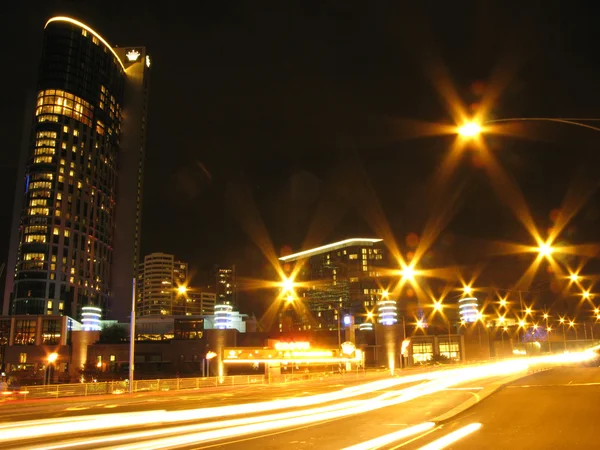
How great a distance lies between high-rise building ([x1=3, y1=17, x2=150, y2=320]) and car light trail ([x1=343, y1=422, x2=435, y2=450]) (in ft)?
443

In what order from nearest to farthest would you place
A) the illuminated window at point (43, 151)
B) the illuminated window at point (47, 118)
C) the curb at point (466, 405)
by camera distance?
1. the curb at point (466, 405)
2. the illuminated window at point (43, 151)
3. the illuminated window at point (47, 118)

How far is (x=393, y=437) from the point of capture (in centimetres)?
1459

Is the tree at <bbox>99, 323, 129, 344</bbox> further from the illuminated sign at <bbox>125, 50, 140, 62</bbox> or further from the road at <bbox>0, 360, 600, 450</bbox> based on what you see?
the road at <bbox>0, 360, 600, 450</bbox>

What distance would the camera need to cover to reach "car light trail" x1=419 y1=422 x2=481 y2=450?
13141mm

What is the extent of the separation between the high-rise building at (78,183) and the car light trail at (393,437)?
135 m

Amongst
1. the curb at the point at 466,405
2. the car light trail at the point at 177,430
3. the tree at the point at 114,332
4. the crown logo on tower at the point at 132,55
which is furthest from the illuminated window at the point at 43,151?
the car light trail at the point at 177,430

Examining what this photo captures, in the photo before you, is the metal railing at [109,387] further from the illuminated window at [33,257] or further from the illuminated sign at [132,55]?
the illuminated sign at [132,55]

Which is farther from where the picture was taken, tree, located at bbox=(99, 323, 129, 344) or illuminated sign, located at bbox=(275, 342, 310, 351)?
tree, located at bbox=(99, 323, 129, 344)

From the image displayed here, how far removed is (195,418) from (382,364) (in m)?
87.5

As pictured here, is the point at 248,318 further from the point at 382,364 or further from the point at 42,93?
the point at 42,93

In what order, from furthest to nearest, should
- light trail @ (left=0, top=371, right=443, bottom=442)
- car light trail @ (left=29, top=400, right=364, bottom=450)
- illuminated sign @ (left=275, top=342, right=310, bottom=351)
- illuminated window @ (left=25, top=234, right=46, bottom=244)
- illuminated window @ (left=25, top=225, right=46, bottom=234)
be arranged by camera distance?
1. illuminated window @ (left=25, top=225, right=46, bottom=234)
2. illuminated window @ (left=25, top=234, right=46, bottom=244)
3. illuminated sign @ (left=275, top=342, right=310, bottom=351)
4. light trail @ (left=0, top=371, right=443, bottom=442)
5. car light trail @ (left=29, top=400, right=364, bottom=450)

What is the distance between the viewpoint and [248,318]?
13975 centimetres

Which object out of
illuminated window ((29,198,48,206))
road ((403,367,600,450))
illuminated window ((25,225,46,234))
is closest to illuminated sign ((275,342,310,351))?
road ((403,367,600,450))

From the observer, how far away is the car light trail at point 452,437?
43.1ft
